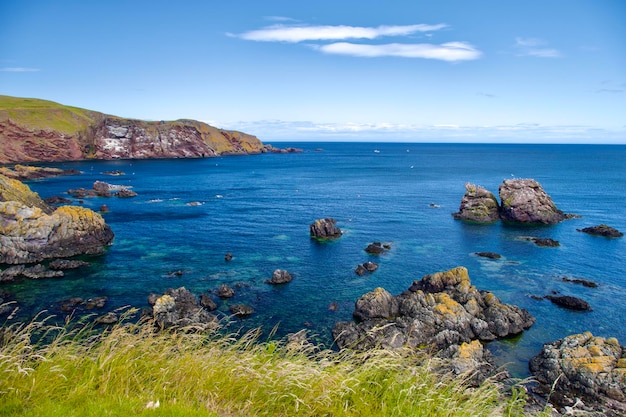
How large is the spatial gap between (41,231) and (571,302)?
6392 centimetres

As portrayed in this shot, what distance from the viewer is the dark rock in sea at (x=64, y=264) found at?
49.7 m

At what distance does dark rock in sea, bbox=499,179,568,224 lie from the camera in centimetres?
7950

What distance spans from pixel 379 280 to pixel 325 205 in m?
48.6

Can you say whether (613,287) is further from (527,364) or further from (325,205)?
(325,205)

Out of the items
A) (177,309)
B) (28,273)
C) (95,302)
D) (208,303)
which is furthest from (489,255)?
(28,273)

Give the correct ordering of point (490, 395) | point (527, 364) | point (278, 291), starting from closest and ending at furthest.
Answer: point (490, 395) < point (527, 364) < point (278, 291)

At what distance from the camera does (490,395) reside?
34.1 feet

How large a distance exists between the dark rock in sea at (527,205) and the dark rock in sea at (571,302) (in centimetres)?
3986

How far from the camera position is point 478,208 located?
82062mm

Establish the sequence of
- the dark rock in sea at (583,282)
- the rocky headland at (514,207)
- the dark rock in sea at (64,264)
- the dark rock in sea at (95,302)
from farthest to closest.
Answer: the rocky headland at (514,207) → the dark rock in sea at (64,264) → the dark rock in sea at (583,282) → the dark rock in sea at (95,302)

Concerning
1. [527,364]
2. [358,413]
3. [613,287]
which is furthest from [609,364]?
[358,413]

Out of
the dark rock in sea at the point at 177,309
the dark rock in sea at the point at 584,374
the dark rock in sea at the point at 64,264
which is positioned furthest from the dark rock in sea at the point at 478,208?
the dark rock in sea at the point at 64,264

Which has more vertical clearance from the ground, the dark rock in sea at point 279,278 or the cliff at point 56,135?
the cliff at point 56,135

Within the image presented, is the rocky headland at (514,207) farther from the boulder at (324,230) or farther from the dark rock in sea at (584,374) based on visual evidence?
the dark rock in sea at (584,374)
